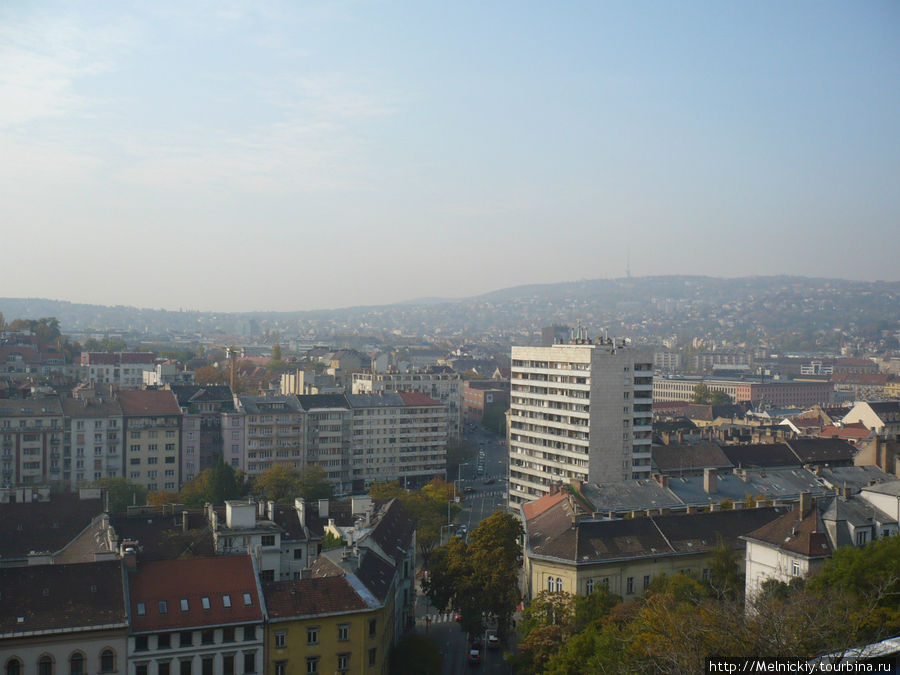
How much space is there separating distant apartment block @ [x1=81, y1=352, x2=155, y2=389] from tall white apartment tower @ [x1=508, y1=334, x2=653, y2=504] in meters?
83.0

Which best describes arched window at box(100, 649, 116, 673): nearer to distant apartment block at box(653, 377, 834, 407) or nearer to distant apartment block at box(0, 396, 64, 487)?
distant apartment block at box(0, 396, 64, 487)

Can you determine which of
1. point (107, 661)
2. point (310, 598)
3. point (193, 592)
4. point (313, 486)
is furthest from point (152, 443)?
point (107, 661)

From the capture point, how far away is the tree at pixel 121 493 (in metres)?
60.8

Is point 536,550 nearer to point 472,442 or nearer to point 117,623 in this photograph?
point 117,623

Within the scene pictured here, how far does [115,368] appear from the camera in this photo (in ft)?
447

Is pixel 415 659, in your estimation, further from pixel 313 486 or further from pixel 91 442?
pixel 91 442

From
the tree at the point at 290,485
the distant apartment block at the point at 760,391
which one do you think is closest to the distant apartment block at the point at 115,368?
the tree at the point at 290,485

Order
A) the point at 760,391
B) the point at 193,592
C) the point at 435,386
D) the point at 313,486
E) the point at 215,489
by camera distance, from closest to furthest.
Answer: the point at 193,592 < the point at 215,489 < the point at 313,486 < the point at 435,386 < the point at 760,391

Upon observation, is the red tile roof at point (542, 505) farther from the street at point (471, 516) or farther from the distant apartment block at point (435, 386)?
the distant apartment block at point (435, 386)

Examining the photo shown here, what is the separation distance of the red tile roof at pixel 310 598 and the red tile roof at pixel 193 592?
64cm

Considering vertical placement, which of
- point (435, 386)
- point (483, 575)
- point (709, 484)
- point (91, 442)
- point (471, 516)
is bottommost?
point (471, 516)

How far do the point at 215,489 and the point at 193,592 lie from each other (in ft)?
97.7

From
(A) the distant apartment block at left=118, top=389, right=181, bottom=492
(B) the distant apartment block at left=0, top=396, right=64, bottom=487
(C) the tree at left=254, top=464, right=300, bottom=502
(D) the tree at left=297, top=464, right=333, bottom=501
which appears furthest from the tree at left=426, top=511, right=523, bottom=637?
(B) the distant apartment block at left=0, top=396, right=64, bottom=487

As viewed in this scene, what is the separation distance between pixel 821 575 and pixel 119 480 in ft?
158
